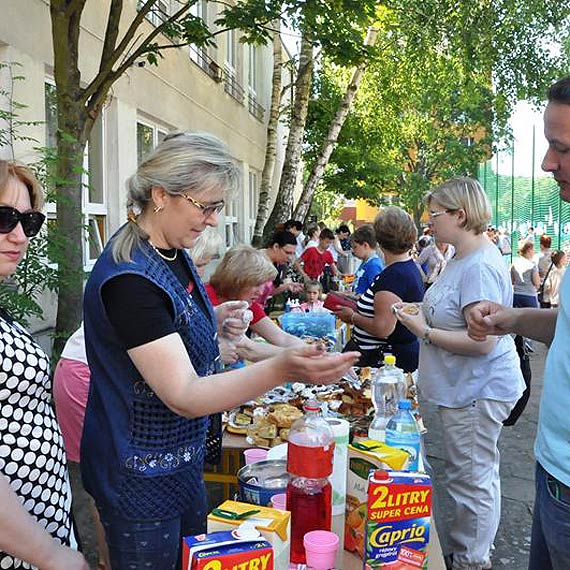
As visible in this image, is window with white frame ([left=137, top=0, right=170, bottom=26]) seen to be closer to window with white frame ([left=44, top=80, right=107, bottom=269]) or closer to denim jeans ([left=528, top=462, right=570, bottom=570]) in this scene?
window with white frame ([left=44, top=80, right=107, bottom=269])

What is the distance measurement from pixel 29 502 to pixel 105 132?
6.87 meters

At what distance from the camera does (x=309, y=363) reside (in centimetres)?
157

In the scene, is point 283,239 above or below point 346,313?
above

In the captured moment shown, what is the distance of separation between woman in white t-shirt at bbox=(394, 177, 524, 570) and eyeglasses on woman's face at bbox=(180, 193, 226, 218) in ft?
5.18

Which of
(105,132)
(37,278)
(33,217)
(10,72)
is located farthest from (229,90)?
(33,217)

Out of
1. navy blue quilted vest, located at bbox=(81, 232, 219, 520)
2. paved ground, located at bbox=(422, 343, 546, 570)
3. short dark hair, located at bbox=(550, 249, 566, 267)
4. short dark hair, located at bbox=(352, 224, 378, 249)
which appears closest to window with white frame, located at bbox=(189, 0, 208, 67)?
short dark hair, located at bbox=(352, 224, 378, 249)

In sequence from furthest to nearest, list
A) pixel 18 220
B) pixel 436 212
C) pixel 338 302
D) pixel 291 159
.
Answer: pixel 291 159 → pixel 338 302 → pixel 436 212 → pixel 18 220

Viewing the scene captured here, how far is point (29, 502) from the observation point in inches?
64.3

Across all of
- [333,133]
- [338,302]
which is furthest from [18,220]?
[333,133]

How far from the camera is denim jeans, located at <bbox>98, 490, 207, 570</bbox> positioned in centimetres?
178

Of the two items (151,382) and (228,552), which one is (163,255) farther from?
(228,552)

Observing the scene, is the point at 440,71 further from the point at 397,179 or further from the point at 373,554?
the point at 397,179

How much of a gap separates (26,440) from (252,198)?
17.9m

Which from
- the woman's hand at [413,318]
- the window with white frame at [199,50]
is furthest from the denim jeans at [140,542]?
the window with white frame at [199,50]
